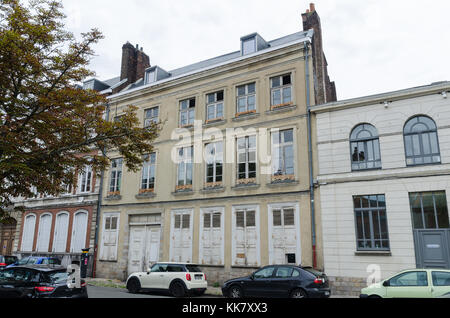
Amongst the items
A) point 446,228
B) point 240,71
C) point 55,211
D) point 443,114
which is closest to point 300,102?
point 240,71

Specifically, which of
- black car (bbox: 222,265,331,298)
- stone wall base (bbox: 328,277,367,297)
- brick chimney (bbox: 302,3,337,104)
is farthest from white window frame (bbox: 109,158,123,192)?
stone wall base (bbox: 328,277,367,297)

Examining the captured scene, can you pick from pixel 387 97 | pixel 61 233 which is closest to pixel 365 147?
pixel 387 97

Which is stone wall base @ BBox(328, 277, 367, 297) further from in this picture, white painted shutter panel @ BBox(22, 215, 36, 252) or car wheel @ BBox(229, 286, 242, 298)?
white painted shutter panel @ BBox(22, 215, 36, 252)

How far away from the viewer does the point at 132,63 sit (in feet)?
86.2

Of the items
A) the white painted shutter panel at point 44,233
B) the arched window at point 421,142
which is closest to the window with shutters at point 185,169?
the arched window at point 421,142

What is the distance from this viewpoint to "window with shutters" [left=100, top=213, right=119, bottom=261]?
822 inches

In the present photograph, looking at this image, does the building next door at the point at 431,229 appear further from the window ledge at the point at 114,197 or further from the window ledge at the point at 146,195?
the window ledge at the point at 114,197

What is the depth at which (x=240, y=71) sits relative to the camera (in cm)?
1916

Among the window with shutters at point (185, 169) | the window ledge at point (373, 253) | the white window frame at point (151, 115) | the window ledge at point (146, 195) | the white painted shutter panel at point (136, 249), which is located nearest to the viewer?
the window ledge at point (373, 253)

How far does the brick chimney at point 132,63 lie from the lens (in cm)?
2581

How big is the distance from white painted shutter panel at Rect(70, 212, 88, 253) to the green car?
17797 millimetres

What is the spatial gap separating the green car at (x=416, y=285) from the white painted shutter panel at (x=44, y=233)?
21393mm
